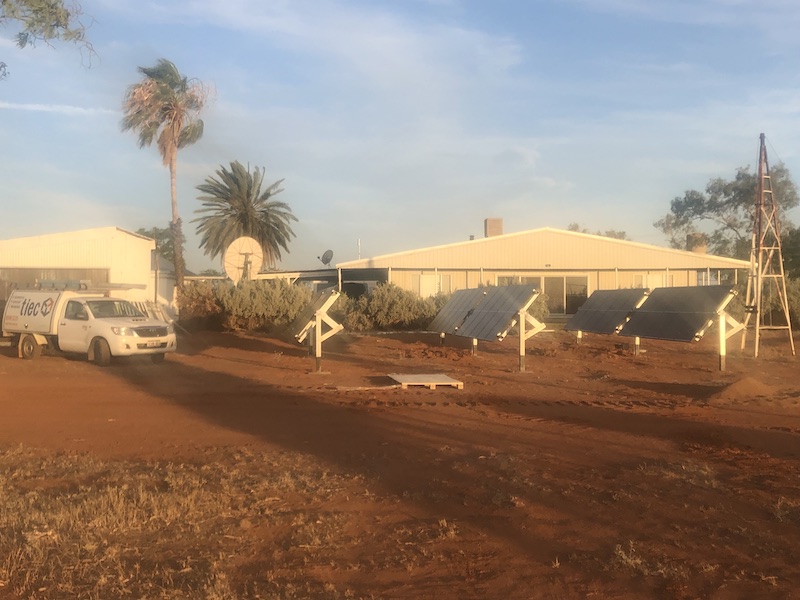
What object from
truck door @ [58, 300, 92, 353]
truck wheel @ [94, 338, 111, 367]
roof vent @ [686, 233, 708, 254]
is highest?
roof vent @ [686, 233, 708, 254]

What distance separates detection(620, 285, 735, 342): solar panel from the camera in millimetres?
17641

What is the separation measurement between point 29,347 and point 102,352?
3.18m

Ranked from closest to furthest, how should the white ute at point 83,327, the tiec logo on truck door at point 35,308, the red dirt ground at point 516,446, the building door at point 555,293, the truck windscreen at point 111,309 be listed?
the red dirt ground at point 516,446
the white ute at point 83,327
the truck windscreen at point 111,309
the tiec logo on truck door at point 35,308
the building door at point 555,293

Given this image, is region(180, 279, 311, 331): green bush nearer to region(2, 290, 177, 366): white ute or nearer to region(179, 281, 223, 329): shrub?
region(179, 281, 223, 329): shrub

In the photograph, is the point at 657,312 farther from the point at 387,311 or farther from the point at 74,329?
the point at 74,329

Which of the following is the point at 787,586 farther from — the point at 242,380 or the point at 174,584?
the point at 242,380

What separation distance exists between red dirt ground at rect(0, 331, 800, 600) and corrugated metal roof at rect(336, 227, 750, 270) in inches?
514

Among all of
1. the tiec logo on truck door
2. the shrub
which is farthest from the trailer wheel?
the shrub

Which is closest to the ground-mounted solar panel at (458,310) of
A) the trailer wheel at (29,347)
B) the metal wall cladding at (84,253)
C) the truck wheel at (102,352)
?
the truck wheel at (102,352)

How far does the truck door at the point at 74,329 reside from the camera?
21219 millimetres

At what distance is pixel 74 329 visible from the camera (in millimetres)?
21453

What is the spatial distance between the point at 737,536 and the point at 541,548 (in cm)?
152

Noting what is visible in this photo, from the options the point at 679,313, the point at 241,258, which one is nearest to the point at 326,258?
the point at 241,258

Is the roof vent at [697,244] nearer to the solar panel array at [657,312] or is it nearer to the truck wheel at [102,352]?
the solar panel array at [657,312]
